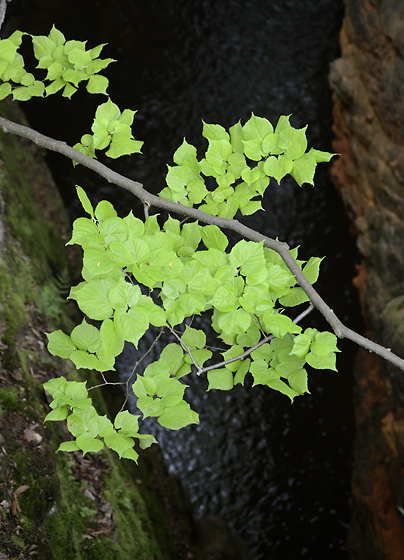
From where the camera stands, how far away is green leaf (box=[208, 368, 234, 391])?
1837mm

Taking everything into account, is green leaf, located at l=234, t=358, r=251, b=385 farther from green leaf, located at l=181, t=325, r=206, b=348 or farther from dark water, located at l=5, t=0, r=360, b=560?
A: dark water, located at l=5, t=0, r=360, b=560

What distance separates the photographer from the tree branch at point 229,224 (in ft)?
5.17

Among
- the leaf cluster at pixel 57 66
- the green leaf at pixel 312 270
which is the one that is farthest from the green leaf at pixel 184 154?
the green leaf at pixel 312 270

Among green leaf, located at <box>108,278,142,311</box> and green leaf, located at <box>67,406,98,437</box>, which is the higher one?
green leaf, located at <box>108,278,142,311</box>

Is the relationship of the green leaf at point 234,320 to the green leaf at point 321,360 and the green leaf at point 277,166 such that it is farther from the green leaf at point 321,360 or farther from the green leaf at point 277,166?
the green leaf at point 277,166

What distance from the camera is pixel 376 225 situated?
238 inches

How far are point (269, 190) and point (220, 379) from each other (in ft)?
18.1

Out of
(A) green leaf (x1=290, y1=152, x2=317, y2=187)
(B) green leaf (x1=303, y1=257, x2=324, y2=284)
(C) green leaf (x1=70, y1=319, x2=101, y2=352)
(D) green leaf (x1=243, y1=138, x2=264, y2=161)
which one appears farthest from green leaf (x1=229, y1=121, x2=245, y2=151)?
(C) green leaf (x1=70, y1=319, x2=101, y2=352)

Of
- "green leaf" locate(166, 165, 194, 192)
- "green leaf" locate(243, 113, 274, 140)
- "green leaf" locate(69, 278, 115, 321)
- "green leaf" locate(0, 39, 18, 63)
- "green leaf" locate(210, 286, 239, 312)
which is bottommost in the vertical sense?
"green leaf" locate(210, 286, 239, 312)

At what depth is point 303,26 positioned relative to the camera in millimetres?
7293

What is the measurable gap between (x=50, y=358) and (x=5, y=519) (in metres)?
1.74

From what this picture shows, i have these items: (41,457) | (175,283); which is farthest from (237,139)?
(41,457)

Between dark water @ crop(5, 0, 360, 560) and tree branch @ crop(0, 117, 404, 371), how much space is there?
4.85 m

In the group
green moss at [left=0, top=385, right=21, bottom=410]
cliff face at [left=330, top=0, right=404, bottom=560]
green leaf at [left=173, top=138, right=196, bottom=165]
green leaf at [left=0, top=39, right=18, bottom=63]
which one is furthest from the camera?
cliff face at [left=330, top=0, right=404, bottom=560]
